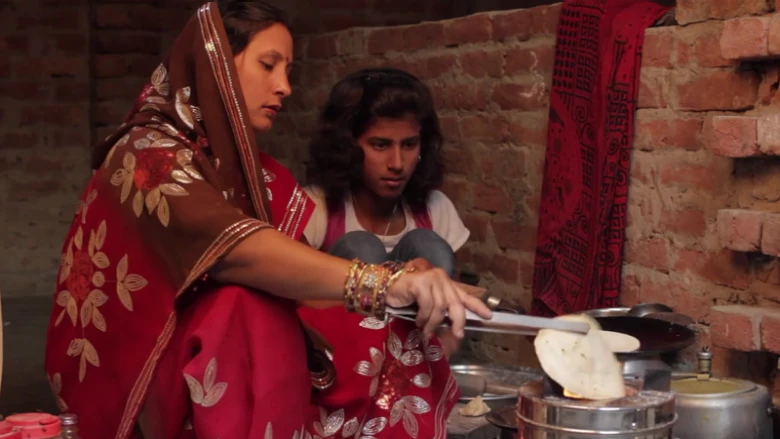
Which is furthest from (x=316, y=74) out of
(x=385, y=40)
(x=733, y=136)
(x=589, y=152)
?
(x=733, y=136)

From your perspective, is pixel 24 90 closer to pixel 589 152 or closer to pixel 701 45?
pixel 589 152

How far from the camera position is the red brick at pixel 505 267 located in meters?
3.37

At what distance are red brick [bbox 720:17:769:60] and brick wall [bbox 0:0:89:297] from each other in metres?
3.46

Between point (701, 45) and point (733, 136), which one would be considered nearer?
point (733, 136)

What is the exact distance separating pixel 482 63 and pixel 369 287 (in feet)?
6.12

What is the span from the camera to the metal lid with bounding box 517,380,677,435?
158cm

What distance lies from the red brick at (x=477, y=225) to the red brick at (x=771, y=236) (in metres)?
1.39

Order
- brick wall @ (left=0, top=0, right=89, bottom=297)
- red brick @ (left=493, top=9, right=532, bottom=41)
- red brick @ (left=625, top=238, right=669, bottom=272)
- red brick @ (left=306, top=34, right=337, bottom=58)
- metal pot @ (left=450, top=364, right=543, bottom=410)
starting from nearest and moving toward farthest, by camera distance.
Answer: red brick @ (left=625, top=238, right=669, bottom=272), metal pot @ (left=450, top=364, right=543, bottom=410), red brick @ (left=493, top=9, right=532, bottom=41), red brick @ (left=306, top=34, right=337, bottom=58), brick wall @ (left=0, top=0, right=89, bottom=297)

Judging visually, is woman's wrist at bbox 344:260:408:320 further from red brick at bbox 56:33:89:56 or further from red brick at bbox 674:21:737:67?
red brick at bbox 56:33:89:56

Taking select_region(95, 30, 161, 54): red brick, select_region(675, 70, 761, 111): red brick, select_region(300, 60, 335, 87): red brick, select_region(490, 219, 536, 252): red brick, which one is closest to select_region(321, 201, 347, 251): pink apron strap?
select_region(490, 219, 536, 252): red brick

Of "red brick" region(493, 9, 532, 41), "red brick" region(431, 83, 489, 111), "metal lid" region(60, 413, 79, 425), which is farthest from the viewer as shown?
"red brick" region(431, 83, 489, 111)

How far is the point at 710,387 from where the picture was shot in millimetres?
2033

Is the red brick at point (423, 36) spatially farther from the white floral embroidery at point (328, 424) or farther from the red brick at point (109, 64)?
the white floral embroidery at point (328, 424)

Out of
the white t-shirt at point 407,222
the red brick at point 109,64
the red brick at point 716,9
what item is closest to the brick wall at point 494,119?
the white t-shirt at point 407,222
